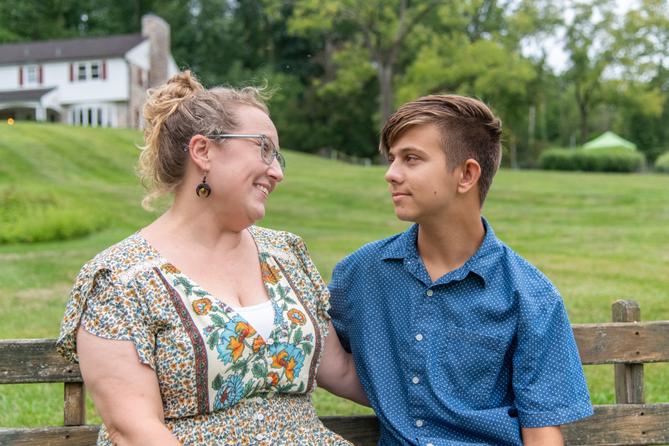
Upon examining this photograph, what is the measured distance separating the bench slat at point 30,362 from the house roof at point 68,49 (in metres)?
46.1

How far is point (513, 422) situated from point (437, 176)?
2.85 feet

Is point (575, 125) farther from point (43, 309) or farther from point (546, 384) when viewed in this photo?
point (546, 384)

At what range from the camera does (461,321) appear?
2.88 meters

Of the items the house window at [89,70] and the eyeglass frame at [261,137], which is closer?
the eyeglass frame at [261,137]

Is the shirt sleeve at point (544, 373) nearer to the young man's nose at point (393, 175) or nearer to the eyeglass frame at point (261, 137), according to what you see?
the young man's nose at point (393, 175)

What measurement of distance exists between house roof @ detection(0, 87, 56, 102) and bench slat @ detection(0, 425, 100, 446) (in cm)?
4790

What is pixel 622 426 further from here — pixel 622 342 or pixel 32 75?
pixel 32 75

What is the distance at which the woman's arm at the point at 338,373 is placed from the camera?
10.4 feet

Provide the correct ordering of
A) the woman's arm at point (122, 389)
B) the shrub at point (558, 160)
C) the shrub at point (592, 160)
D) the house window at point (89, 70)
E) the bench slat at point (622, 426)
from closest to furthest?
the woman's arm at point (122, 389) < the bench slat at point (622, 426) < the shrub at point (592, 160) < the shrub at point (558, 160) < the house window at point (89, 70)

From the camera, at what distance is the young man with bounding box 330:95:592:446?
280cm

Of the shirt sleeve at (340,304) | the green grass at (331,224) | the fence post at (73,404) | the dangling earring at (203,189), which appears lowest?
the green grass at (331,224)

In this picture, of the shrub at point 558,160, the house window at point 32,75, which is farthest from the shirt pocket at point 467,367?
the house window at point 32,75

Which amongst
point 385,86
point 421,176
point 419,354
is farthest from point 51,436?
point 385,86

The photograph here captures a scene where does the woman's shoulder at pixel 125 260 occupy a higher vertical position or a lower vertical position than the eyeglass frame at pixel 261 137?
lower
